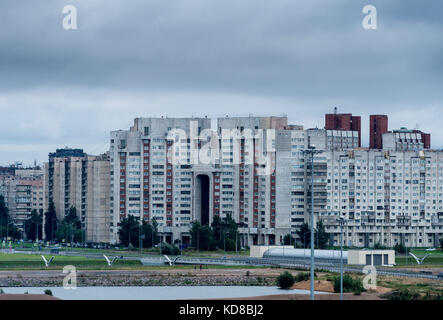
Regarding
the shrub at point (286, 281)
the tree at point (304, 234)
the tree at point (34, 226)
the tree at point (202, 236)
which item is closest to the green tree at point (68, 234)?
the tree at point (34, 226)

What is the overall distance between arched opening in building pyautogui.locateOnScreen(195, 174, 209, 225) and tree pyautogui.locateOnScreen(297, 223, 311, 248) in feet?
22.6

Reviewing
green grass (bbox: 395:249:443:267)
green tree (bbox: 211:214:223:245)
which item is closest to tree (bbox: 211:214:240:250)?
green tree (bbox: 211:214:223:245)

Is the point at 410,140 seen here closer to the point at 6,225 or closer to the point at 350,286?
the point at 6,225

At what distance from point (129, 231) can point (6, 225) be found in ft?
68.9

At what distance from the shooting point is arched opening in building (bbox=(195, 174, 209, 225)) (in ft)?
190

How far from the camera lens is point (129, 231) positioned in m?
53.7

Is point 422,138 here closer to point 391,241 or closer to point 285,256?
point 391,241

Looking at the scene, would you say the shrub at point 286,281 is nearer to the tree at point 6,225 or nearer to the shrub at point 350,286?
the shrub at point 350,286

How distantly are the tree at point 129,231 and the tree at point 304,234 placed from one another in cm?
976

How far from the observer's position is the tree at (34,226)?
67938 mm

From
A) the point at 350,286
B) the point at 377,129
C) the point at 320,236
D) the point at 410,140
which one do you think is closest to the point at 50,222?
the point at 320,236

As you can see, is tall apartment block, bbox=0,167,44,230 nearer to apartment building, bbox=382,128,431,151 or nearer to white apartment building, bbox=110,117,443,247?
white apartment building, bbox=110,117,443,247

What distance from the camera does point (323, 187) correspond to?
179 ft

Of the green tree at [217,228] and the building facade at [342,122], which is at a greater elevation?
the building facade at [342,122]
